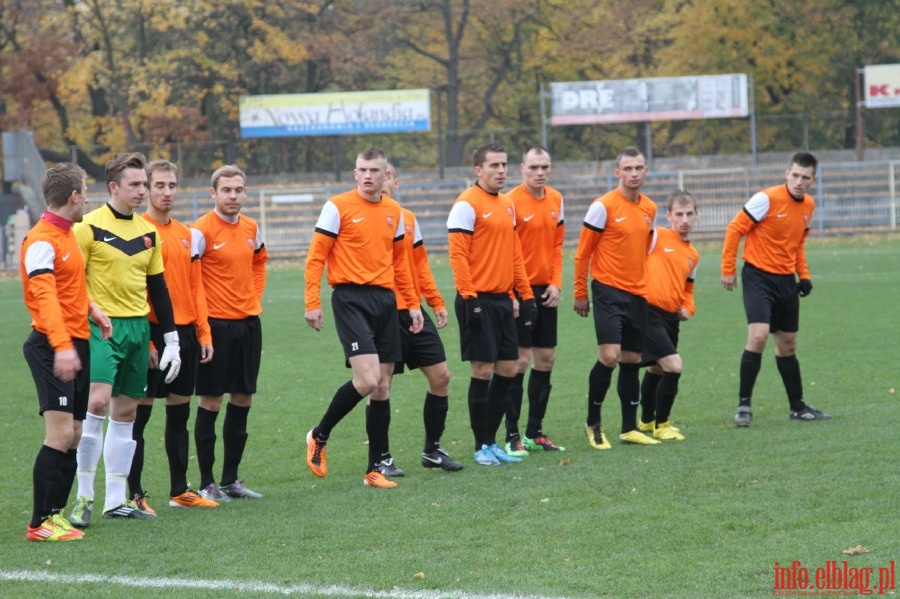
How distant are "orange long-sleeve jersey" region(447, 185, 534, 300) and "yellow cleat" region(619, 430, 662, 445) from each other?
1643mm

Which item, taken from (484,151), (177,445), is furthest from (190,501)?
(484,151)

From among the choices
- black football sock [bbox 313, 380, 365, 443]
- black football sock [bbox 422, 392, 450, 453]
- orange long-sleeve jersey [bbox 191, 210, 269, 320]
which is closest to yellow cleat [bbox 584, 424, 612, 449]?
black football sock [bbox 422, 392, 450, 453]

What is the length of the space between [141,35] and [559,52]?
15.5 meters

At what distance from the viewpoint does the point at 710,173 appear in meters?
37.9

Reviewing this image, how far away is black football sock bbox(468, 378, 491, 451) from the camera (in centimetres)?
886

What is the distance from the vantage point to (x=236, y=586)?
564 cm

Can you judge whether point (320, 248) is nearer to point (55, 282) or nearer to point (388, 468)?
point (388, 468)

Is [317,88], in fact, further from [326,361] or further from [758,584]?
[758,584]

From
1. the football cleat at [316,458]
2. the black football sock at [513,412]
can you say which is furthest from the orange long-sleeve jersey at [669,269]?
the football cleat at [316,458]

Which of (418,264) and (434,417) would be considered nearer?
(434,417)

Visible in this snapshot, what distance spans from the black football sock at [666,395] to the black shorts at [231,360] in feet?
11.1

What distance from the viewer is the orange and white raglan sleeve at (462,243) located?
337 inches

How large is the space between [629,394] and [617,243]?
4.00 ft

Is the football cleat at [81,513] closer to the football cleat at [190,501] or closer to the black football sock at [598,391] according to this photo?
the football cleat at [190,501]
